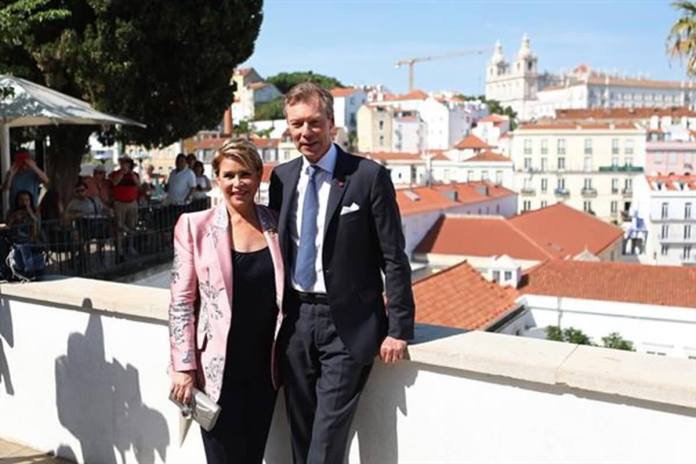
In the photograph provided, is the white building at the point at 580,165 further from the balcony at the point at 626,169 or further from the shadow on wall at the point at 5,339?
the shadow on wall at the point at 5,339

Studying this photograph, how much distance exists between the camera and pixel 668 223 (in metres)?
67.8

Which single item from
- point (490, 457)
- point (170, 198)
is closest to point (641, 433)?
point (490, 457)

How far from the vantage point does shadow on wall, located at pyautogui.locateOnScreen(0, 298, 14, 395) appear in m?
4.23

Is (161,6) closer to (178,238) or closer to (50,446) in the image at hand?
(50,446)

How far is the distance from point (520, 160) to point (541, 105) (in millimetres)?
87362

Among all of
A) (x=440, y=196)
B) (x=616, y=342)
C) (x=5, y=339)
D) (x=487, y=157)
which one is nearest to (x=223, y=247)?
(x=5, y=339)

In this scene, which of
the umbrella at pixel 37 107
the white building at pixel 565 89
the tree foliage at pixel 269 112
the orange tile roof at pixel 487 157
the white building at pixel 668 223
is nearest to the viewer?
the umbrella at pixel 37 107

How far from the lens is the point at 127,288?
400cm

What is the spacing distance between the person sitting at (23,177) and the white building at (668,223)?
65.0 meters

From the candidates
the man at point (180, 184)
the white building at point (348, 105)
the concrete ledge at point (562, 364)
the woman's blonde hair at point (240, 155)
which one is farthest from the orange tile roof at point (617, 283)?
the white building at point (348, 105)

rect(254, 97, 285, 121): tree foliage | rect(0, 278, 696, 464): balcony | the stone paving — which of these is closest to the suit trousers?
rect(0, 278, 696, 464): balcony

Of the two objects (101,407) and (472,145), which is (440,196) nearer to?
(472,145)

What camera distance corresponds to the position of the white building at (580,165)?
87062mm

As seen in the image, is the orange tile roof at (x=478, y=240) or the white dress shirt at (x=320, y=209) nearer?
the white dress shirt at (x=320, y=209)
